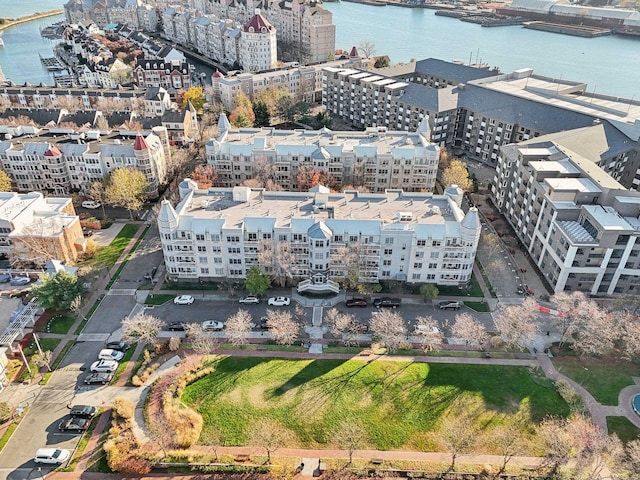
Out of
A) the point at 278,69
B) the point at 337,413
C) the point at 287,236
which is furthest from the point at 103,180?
the point at 278,69

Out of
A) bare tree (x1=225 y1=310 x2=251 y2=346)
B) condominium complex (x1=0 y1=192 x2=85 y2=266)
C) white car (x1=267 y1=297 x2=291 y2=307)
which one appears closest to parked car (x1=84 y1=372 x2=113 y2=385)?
bare tree (x1=225 y1=310 x2=251 y2=346)

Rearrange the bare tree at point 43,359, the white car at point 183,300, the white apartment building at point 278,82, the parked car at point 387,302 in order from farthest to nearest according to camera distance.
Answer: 1. the white apartment building at point 278,82
2. the white car at point 183,300
3. the parked car at point 387,302
4. the bare tree at point 43,359

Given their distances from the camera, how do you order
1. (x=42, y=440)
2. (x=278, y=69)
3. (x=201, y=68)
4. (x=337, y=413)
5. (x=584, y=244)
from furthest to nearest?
1. (x=201, y=68)
2. (x=278, y=69)
3. (x=584, y=244)
4. (x=337, y=413)
5. (x=42, y=440)

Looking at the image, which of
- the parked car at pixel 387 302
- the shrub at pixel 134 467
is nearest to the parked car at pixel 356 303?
the parked car at pixel 387 302

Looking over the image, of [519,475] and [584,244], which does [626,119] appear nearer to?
[584,244]

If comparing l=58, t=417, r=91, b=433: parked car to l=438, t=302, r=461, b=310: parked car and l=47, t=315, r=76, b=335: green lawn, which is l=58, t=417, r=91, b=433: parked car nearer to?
l=47, t=315, r=76, b=335: green lawn

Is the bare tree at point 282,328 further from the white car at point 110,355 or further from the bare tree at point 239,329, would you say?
the white car at point 110,355
